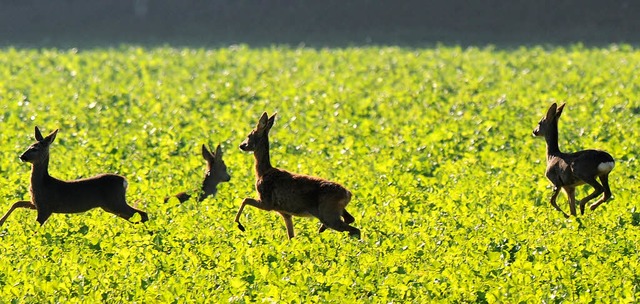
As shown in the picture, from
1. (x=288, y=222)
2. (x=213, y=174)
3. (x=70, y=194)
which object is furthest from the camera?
(x=213, y=174)

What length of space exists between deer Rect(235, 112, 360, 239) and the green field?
215 millimetres

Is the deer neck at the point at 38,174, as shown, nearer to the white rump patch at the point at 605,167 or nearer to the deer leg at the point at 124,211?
the deer leg at the point at 124,211

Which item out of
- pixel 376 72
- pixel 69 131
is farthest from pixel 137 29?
pixel 69 131

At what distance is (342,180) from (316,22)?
3576 cm

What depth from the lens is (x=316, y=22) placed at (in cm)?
4900

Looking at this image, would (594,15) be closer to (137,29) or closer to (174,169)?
(137,29)

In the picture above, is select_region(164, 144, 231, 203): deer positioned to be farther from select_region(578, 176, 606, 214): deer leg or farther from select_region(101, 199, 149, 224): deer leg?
select_region(578, 176, 606, 214): deer leg

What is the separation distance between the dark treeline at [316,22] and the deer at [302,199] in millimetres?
30449

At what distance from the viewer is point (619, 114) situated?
1903 centimetres

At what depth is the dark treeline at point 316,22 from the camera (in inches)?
1752

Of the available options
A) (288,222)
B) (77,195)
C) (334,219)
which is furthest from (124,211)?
(334,219)

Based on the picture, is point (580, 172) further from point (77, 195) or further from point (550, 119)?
point (77, 195)

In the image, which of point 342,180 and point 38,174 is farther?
point 342,180

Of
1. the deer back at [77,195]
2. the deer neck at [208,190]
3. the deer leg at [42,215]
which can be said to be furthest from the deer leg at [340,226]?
the deer neck at [208,190]
